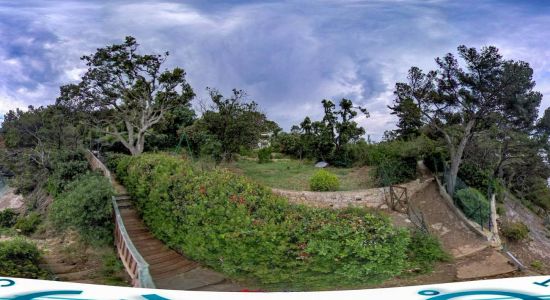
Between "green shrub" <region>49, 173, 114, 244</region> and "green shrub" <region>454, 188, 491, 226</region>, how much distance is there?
4.01 meters

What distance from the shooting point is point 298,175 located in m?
6.69

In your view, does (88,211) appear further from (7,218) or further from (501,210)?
(501,210)

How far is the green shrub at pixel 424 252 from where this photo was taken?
2.45 m

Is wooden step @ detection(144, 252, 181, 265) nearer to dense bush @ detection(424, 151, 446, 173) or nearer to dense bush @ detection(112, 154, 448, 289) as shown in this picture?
dense bush @ detection(112, 154, 448, 289)

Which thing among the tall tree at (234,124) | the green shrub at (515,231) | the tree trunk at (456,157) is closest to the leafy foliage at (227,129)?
the tall tree at (234,124)

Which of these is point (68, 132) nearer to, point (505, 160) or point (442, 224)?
point (442, 224)

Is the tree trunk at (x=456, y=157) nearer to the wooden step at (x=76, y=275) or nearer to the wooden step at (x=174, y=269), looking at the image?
the wooden step at (x=174, y=269)

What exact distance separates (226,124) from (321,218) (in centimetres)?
729

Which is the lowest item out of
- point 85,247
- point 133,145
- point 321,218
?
point 85,247

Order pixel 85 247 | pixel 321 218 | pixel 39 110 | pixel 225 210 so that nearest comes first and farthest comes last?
pixel 321 218 → pixel 225 210 → pixel 85 247 → pixel 39 110

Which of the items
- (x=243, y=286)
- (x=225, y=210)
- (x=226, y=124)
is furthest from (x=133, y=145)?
(x=243, y=286)

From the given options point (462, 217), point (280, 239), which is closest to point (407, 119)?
point (462, 217)

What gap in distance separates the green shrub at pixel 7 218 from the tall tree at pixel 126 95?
1.48m

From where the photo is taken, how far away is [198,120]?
1017 cm
